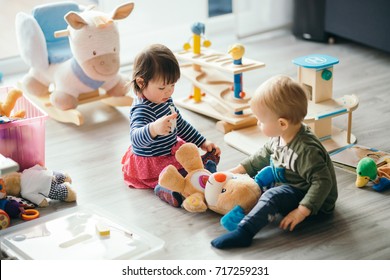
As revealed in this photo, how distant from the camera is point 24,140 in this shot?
6.53 feet

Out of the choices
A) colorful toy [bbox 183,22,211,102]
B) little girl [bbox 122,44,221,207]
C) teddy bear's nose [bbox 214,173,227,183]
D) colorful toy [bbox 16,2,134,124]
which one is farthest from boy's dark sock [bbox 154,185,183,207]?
colorful toy [bbox 183,22,211,102]

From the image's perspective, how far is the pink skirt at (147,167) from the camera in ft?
6.47

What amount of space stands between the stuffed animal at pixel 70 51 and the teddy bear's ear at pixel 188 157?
0.71 meters

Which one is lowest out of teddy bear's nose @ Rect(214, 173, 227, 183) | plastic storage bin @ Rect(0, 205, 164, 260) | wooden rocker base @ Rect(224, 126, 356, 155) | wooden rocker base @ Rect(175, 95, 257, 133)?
plastic storage bin @ Rect(0, 205, 164, 260)

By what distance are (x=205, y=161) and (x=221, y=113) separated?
474mm

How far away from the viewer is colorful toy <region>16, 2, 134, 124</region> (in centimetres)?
239

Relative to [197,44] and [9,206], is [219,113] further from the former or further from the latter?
[9,206]

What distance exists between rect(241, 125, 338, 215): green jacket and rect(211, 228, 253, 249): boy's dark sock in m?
0.17

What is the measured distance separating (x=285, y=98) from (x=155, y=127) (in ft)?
1.25

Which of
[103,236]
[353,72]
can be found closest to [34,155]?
[103,236]

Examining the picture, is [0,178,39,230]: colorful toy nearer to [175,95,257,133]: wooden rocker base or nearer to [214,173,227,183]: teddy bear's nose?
[214,173,227,183]: teddy bear's nose

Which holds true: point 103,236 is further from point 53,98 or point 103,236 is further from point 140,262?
point 53,98

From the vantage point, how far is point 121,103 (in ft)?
8.59

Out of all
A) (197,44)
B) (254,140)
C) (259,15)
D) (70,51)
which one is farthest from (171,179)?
(259,15)
